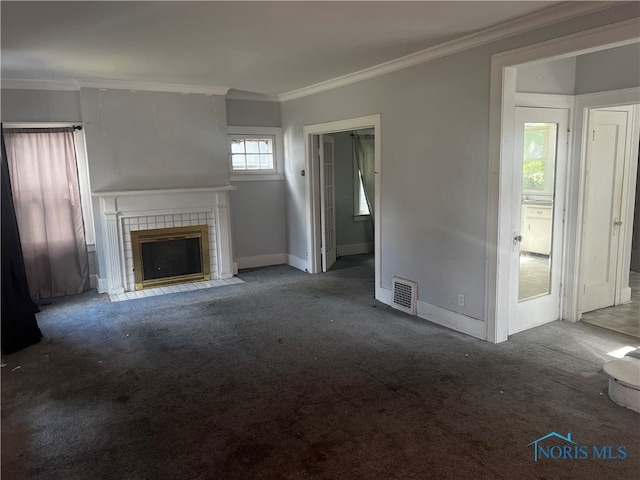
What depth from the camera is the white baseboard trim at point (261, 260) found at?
6957 millimetres

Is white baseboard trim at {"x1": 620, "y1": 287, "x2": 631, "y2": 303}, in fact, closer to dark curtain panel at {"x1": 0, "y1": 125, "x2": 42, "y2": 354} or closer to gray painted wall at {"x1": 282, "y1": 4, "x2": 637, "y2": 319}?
gray painted wall at {"x1": 282, "y1": 4, "x2": 637, "y2": 319}

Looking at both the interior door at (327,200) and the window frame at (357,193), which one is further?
the window frame at (357,193)

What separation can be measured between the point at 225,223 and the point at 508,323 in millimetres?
3842

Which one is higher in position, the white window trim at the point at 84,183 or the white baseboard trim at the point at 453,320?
the white window trim at the point at 84,183

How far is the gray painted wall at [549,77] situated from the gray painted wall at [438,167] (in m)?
0.45

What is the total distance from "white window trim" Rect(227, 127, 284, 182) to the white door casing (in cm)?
415

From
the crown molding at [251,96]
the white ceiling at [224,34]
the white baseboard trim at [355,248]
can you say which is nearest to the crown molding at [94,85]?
the white ceiling at [224,34]

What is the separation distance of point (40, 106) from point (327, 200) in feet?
12.4

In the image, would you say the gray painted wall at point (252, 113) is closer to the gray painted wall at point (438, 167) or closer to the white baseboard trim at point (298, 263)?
the gray painted wall at point (438, 167)

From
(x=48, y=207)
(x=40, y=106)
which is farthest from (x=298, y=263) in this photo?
(x=40, y=106)

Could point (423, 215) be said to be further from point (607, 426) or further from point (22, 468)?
point (22, 468)

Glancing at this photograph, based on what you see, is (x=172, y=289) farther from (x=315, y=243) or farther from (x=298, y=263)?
(x=315, y=243)

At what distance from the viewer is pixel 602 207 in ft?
14.6

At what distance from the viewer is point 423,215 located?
450 cm
